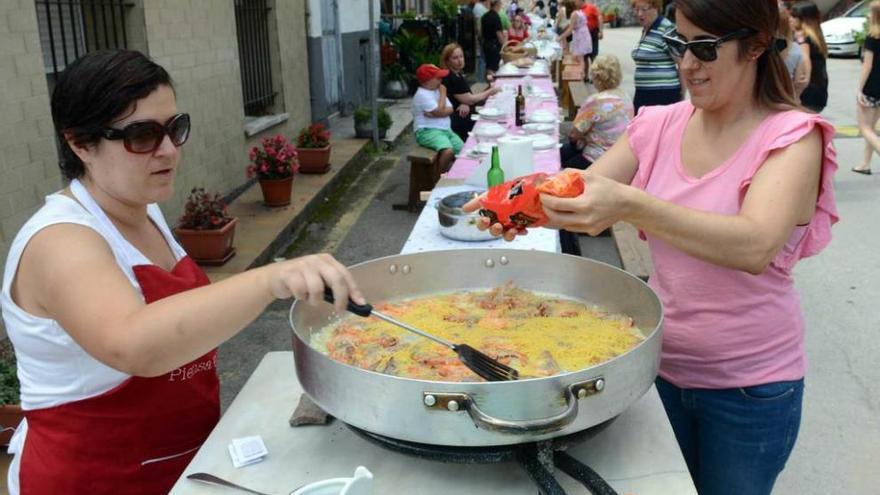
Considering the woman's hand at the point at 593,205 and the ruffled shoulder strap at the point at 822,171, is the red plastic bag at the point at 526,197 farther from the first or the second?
the ruffled shoulder strap at the point at 822,171

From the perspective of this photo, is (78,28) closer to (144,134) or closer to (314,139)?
(314,139)

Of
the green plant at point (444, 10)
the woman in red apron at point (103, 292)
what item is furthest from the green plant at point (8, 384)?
the green plant at point (444, 10)

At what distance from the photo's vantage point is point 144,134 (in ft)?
5.48

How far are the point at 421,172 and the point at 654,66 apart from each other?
96.2 inches

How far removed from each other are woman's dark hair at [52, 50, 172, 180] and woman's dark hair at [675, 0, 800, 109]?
124cm

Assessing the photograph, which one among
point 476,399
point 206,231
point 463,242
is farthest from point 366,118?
point 476,399

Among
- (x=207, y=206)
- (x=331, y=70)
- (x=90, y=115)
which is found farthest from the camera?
(x=331, y=70)

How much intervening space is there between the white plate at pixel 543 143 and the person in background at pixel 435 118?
2.07m

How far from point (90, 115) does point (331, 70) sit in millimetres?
10319

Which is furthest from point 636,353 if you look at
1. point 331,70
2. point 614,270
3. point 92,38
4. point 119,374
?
point 331,70

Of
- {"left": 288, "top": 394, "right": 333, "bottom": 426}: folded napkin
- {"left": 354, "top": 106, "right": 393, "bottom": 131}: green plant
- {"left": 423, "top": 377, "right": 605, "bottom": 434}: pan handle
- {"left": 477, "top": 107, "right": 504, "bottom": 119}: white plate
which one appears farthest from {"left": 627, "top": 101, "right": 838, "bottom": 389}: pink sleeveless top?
{"left": 354, "top": 106, "right": 393, "bottom": 131}: green plant

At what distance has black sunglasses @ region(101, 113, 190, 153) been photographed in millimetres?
1650

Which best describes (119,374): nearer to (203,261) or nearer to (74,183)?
(74,183)

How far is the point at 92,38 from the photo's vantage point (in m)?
5.89
